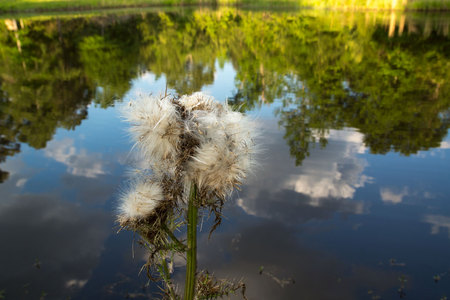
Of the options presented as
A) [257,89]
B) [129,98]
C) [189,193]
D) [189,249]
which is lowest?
[257,89]

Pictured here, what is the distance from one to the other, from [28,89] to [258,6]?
71.8 metres

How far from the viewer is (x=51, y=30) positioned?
46250 mm

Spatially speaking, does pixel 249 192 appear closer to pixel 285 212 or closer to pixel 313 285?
pixel 285 212

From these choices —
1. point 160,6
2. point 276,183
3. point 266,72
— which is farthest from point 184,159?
point 160,6

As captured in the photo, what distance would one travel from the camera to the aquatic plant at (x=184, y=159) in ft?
5.56

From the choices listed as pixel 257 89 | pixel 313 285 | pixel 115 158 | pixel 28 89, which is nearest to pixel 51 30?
pixel 28 89

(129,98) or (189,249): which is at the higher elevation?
(129,98)

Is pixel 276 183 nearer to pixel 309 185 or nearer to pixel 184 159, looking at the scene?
pixel 309 185

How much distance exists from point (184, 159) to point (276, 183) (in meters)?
8.68

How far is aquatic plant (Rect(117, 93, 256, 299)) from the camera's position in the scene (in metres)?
1.69

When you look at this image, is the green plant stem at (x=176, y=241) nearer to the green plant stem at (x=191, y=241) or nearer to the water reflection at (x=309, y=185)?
the green plant stem at (x=191, y=241)

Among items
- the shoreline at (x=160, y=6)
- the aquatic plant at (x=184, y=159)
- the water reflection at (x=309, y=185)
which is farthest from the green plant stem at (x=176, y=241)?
the shoreline at (x=160, y=6)

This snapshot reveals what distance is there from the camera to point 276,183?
1019 cm

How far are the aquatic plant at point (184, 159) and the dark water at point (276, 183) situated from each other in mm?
252
